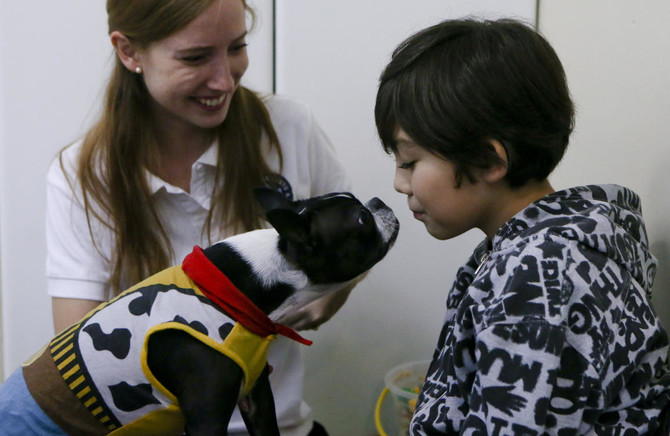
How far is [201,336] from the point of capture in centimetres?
95

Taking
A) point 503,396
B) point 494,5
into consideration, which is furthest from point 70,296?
point 494,5

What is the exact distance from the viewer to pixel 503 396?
771 millimetres

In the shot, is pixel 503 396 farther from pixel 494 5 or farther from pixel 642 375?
pixel 494 5

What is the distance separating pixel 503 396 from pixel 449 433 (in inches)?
5.7

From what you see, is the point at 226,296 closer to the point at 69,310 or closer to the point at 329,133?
the point at 69,310

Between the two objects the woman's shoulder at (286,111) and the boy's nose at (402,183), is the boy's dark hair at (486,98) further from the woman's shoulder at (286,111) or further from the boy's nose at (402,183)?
the woman's shoulder at (286,111)

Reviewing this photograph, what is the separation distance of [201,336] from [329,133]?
797 mm

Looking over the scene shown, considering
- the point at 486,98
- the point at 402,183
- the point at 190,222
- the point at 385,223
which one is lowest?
the point at 190,222

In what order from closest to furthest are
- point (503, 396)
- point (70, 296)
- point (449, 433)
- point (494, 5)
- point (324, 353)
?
point (503, 396) → point (449, 433) → point (70, 296) → point (494, 5) → point (324, 353)

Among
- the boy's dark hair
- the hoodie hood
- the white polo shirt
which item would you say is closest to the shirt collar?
the white polo shirt

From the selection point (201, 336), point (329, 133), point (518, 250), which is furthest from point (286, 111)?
point (518, 250)

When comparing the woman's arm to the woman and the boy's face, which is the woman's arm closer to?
the woman

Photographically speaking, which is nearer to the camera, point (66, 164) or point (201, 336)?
point (201, 336)

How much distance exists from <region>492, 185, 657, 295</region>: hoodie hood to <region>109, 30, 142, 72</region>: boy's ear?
2.37 ft
